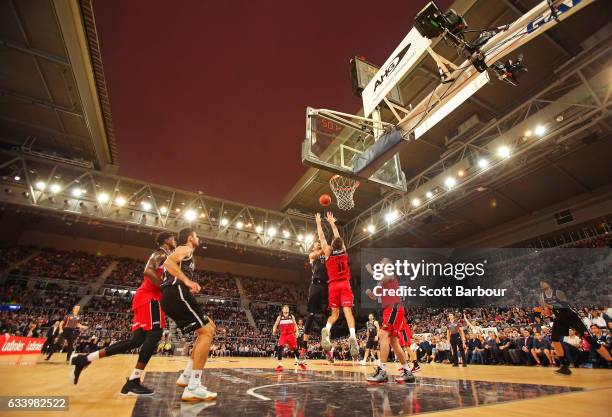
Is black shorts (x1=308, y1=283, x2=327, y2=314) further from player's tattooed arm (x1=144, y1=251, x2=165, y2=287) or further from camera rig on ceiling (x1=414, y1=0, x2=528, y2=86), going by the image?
camera rig on ceiling (x1=414, y1=0, x2=528, y2=86)

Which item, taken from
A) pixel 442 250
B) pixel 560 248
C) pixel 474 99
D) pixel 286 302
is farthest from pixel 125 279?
pixel 560 248

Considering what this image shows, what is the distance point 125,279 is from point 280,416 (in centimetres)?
2698

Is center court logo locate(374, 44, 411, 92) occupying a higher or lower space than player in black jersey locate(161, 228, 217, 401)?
higher

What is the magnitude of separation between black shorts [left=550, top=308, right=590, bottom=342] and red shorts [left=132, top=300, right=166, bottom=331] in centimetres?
785

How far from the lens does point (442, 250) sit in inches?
919

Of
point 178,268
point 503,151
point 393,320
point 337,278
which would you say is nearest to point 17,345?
point 178,268

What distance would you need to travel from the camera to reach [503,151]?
43.1ft

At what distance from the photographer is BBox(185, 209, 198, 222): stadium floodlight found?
22891mm

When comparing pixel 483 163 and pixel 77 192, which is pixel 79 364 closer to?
pixel 483 163

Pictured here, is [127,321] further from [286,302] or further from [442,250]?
[442,250]

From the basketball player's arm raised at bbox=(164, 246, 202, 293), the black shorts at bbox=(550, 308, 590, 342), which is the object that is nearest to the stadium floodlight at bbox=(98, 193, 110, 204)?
the basketball player's arm raised at bbox=(164, 246, 202, 293)

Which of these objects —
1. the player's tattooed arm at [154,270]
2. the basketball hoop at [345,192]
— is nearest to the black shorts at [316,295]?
the player's tattooed arm at [154,270]

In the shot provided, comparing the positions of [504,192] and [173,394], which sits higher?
[504,192]

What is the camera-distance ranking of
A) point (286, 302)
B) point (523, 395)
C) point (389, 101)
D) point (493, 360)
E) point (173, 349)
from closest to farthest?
point (523, 395) < point (389, 101) < point (493, 360) < point (173, 349) < point (286, 302)
